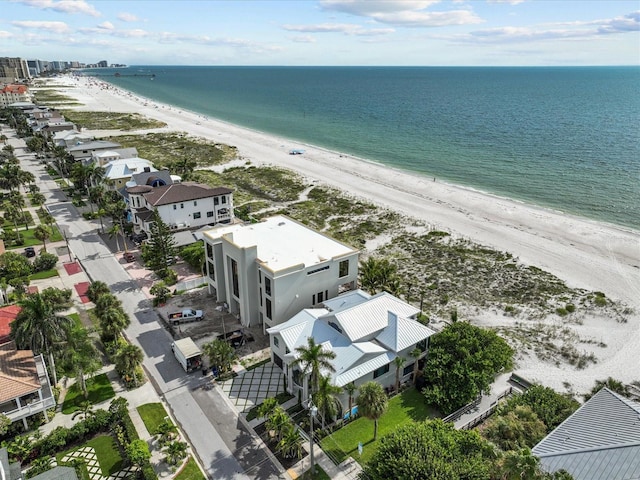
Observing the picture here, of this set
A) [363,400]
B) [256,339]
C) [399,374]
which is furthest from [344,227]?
[363,400]

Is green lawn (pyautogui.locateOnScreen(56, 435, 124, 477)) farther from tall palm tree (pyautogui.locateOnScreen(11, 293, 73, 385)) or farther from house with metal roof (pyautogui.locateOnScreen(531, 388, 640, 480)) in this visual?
house with metal roof (pyautogui.locateOnScreen(531, 388, 640, 480))

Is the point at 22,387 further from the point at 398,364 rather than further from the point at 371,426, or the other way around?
the point at 398,364

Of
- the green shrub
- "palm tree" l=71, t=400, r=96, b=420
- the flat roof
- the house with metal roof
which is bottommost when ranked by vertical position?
"palm tree" l=71, t=400, r=96, b=420

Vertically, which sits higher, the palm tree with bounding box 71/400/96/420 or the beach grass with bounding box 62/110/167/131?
the beach grass with bounding box 62/110/167/131

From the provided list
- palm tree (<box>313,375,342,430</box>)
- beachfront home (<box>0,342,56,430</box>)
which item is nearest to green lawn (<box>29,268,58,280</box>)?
beachfront home (<box>0,342,56,430</box>)

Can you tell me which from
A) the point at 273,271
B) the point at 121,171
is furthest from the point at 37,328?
the point at 121,171

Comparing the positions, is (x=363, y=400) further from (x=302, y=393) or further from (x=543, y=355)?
(x=543, y=355)
